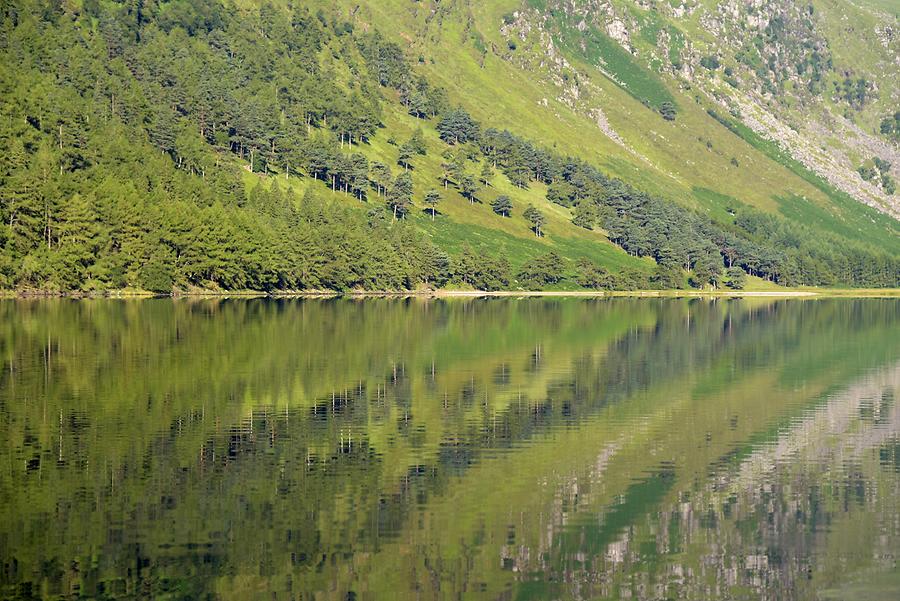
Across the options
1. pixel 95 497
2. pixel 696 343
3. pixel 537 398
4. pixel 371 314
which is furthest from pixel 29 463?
pixel 371 314

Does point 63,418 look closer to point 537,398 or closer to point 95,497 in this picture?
point 95,497

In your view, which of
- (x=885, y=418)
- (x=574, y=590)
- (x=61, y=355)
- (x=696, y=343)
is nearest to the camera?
(x=574, y=590)

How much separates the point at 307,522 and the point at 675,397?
4309cm

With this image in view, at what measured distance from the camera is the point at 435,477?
163 ft

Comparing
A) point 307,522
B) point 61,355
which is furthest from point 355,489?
point 61,355

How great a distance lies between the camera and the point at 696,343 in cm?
13238

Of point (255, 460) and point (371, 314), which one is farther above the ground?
point (255, 460)

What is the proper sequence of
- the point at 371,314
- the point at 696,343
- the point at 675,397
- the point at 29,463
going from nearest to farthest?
the point at 29,463, the point at 675,397, the point at 696,343, the point at 371,314

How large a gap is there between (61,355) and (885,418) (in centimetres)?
5878

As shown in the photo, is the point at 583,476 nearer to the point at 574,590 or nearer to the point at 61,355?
the point at 574,590

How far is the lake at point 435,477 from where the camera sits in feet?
119

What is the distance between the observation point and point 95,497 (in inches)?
1740

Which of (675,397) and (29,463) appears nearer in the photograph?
(29,463)

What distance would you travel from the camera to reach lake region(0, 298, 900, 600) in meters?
36.2
